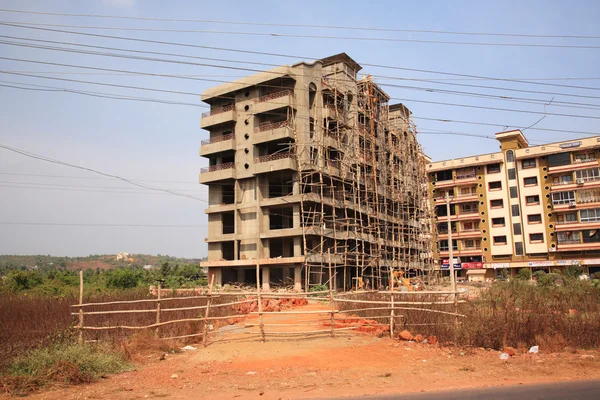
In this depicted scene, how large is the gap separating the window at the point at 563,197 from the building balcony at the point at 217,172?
3630cm

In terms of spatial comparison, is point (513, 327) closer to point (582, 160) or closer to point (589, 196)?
point (589, 196)

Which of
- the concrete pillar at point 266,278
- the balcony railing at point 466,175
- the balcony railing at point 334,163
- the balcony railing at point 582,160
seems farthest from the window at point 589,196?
the concrete pillar at point 266,278

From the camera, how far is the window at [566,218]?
50.2 m

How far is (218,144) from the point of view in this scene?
36938 mm

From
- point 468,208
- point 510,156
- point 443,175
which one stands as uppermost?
point 510,156

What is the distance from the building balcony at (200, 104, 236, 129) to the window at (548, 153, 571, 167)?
3673cm

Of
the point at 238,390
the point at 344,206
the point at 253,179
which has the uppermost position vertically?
the point at 253,179

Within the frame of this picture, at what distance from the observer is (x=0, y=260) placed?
11188 cm

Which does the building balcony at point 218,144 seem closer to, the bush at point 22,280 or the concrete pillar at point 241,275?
the concrete pillar at point 241,275

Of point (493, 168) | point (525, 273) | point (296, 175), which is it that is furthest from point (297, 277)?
point (493, 168)

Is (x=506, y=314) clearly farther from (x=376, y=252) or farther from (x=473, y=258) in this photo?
(x=473, y=258)

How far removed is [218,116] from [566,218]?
38869mm

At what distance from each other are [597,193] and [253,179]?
37.1 meters

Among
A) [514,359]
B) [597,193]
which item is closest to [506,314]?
[514,359]
